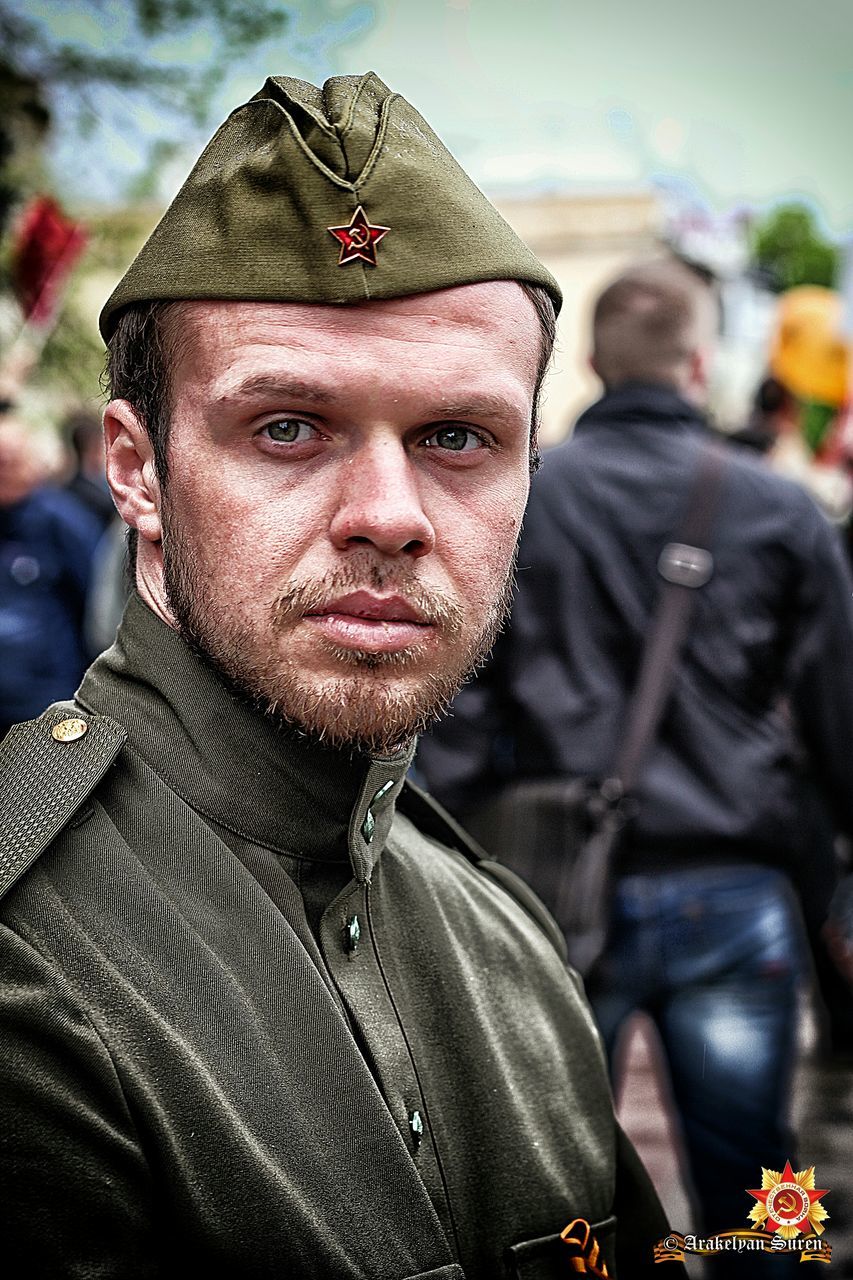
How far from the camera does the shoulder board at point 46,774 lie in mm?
1244

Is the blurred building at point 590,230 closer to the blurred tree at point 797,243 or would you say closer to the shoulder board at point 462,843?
the shoulder board at point 462,843

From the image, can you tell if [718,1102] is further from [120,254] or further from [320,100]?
[120,254]

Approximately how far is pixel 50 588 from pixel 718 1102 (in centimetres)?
338

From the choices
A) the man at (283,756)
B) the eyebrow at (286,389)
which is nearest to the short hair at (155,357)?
the man at (283,756)

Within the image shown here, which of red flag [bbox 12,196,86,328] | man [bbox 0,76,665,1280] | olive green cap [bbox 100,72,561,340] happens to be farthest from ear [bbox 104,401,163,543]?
red flag [bbox 12,196,86,328]

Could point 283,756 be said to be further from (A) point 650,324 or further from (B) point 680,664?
(A) point 650,324

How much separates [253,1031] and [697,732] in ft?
6.43

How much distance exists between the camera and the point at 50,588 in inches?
213

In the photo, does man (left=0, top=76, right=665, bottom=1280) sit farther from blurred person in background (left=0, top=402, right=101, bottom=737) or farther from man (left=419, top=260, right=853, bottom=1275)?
blurred person in background (left=0, top=402, right=101, bottom=737)

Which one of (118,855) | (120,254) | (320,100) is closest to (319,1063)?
(118,855)

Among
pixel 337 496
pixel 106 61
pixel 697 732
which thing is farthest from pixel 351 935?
pixel 106 61

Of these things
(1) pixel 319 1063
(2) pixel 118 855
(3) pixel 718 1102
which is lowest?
(3) pixel 718 1102

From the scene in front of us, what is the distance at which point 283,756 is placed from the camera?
4.57 ft

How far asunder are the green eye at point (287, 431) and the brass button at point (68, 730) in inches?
13.2
